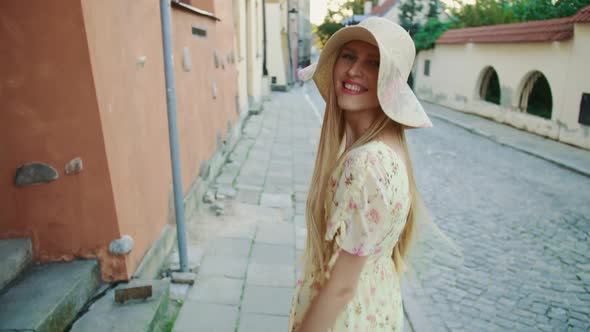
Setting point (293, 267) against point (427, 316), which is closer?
point (427, 316)

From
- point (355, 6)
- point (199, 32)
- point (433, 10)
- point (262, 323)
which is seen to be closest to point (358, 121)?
point (262, 323)

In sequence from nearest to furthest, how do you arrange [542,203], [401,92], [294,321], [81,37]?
[401,92] < [294,321] < [81,37] < [542,203]

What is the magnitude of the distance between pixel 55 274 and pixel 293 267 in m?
1.97

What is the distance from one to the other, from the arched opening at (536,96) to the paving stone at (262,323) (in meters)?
11.5

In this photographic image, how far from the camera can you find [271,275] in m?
3.82

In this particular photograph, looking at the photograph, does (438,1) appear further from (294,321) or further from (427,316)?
(294,321)

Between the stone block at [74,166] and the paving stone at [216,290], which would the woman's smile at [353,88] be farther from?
the paving stone at [216,290]

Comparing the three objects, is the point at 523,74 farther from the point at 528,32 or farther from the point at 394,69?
the point at 394,69

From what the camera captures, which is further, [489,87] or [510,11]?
[510,11]

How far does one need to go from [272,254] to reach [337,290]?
3033mm

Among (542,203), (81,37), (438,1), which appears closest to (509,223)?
(542,203)

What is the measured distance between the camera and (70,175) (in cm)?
261

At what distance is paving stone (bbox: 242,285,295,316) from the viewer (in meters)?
3.29

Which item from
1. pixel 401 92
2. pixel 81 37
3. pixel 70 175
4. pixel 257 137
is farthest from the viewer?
pixel 257 137
